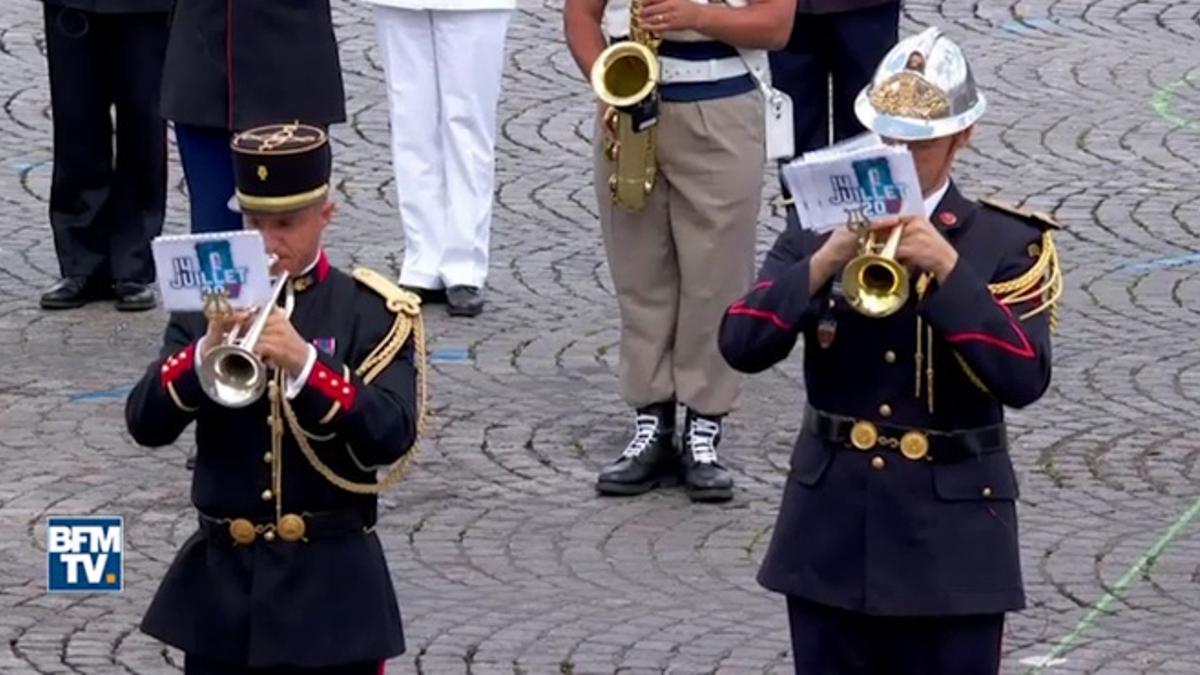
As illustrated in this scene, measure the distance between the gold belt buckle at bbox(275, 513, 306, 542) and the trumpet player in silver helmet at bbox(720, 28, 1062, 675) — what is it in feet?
3.07

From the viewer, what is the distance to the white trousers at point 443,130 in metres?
9.98

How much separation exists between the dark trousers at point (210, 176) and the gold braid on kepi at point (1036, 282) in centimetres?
334

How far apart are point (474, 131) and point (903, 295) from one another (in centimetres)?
489

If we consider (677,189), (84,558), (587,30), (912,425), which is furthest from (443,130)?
(912,425)

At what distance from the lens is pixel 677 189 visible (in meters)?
8.34

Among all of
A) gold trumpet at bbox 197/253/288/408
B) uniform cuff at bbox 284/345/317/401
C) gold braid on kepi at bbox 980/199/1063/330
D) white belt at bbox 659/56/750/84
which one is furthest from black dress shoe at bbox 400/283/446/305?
gold trumpet at bbox 197/253/288/408

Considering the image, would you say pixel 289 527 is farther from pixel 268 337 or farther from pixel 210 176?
pixel 210 176

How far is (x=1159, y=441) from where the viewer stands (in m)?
8.94

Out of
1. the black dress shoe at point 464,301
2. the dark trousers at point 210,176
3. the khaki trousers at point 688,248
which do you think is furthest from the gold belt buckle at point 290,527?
the black dress shoe at point 464,301

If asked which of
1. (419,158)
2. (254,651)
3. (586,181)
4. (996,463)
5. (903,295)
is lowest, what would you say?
(586,181)

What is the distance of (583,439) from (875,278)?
12.2 ft

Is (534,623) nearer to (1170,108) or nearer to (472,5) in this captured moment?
(472,5)

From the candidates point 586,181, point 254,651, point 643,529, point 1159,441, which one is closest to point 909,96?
point 254,651

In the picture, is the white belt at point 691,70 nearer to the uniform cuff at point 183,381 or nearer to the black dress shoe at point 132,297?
the black dress shoe at point 132,297
